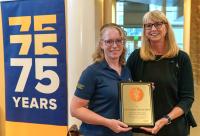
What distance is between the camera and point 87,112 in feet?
5.88

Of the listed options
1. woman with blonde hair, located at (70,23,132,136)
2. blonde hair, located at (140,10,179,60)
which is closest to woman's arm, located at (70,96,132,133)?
woman with blonde hair, located at (70,23,132,136)

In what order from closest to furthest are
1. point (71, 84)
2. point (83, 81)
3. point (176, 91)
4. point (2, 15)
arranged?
point (83, 81)
point (176, 91)
point (71, 84)
point (2, 15)

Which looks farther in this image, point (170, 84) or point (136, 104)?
point (170, 84)

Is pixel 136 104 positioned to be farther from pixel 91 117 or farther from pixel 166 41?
pixel 166 41

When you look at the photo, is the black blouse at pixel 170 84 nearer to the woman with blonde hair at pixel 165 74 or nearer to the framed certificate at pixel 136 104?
the woman with blonde hair at pixel 165 74

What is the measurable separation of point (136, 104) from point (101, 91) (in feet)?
0.76

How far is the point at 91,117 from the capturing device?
178cm

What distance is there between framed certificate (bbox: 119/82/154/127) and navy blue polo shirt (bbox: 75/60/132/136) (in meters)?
0.04

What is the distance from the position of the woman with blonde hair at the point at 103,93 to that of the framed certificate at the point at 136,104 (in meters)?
0.04

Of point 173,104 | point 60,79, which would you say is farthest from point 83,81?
point 60,79

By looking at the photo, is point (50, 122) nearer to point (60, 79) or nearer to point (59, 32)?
point (60, 79)

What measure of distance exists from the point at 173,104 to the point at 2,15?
6.33ft

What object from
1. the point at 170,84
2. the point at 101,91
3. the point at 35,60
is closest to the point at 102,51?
the point at 101,91

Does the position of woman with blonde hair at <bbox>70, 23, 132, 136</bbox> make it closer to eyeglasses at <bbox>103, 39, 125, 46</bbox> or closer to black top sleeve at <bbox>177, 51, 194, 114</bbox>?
eyeglasses at <bbox>103, 39, 125, 46</bbox>
